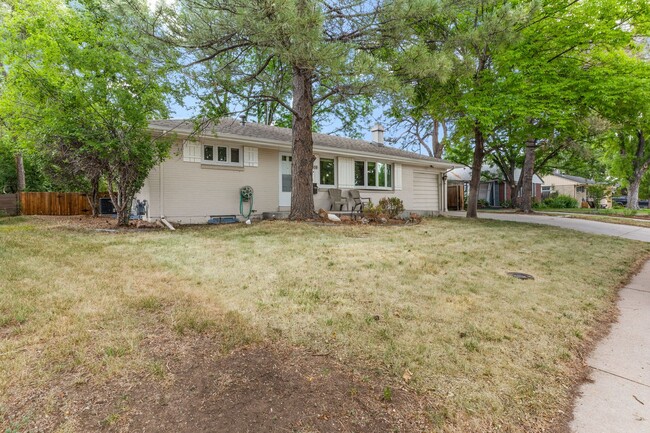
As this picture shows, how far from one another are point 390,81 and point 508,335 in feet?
17.1

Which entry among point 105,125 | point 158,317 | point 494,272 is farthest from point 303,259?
point 105,125

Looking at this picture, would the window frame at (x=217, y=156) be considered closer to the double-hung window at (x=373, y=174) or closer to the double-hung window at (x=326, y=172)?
the double-hung window at (x=326, y=172)

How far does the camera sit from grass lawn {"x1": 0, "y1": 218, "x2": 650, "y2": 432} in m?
1.82

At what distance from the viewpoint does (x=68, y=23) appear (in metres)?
11.7

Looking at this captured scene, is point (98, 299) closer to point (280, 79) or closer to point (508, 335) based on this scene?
point (508, 335)

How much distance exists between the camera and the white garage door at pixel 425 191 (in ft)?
50.8

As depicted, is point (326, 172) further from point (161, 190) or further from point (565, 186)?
point (565, 186)

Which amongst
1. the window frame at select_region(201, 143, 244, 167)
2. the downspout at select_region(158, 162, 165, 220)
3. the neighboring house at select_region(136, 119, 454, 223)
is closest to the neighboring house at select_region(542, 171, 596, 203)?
the neighboring house at select_region(136, 119, 454, 223)

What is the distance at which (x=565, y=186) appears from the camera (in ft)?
109

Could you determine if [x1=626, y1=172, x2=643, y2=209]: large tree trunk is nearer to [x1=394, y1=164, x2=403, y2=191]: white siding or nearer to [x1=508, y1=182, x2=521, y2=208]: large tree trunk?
[x1=508, y1=182, x2=521, y2=208]: large tree trunk

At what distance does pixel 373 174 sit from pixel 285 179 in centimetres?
427

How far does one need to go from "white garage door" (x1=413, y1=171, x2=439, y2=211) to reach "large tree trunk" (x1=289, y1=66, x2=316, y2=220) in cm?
Answer: 787

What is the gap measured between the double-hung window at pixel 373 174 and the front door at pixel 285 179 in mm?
3073

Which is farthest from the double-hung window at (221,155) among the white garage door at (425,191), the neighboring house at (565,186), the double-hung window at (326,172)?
the neighboring house at (565,186)
